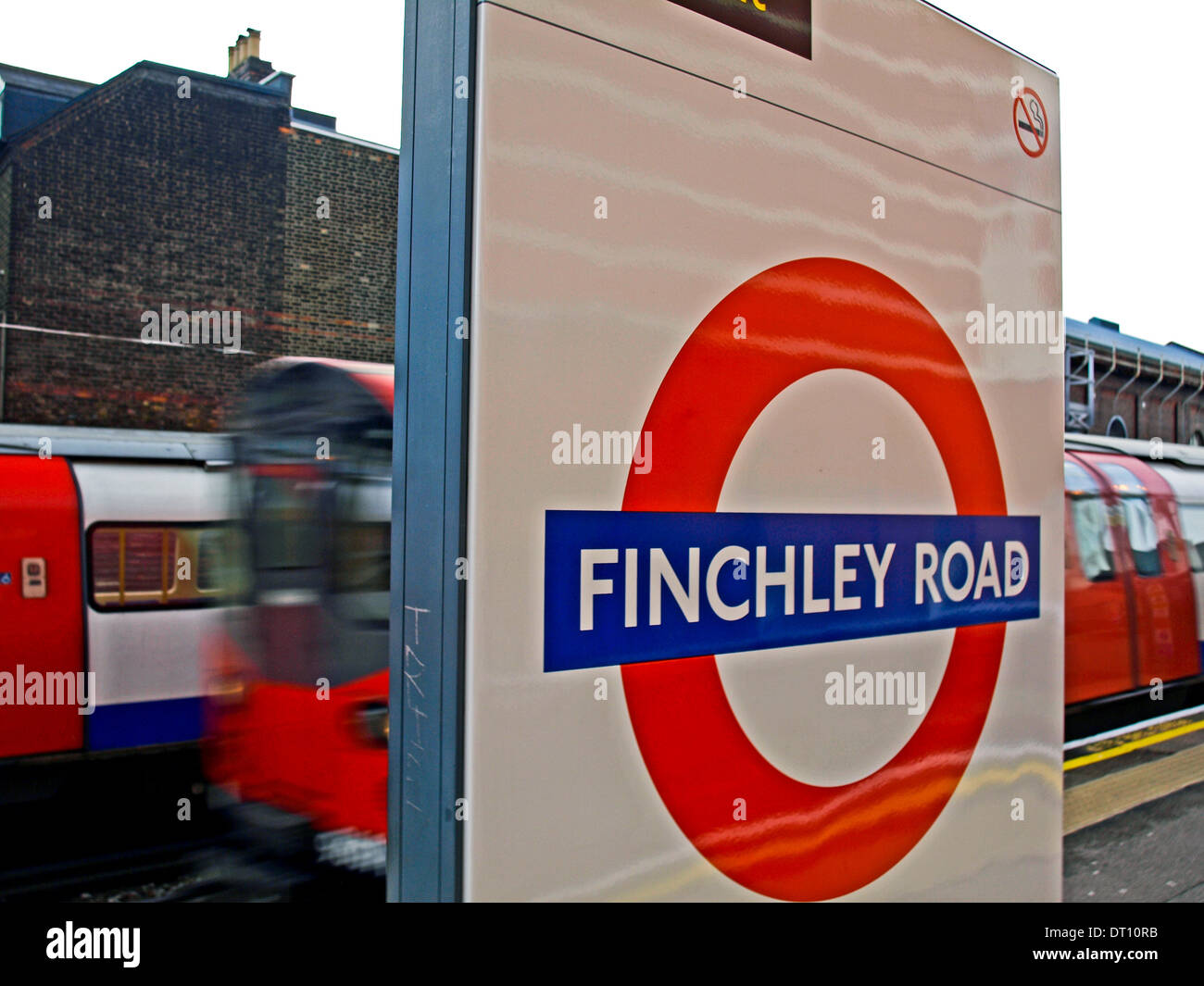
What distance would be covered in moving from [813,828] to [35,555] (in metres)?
7.35

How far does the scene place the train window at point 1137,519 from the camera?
10906 mm

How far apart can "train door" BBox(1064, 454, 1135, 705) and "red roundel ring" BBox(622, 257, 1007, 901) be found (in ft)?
27.9

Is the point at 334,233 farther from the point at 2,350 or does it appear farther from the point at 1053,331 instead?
the point at 1053,331

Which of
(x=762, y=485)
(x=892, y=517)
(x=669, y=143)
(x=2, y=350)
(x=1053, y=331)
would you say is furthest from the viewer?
(x=2, y=350)

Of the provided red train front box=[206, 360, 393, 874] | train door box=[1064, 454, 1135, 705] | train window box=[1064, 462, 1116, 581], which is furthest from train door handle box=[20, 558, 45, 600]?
train window box=[1064, 462, 1116, 581]

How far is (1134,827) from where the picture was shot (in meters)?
6.05

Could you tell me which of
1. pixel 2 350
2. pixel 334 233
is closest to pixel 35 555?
pixel 2 350

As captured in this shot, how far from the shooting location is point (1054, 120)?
7.96 feet

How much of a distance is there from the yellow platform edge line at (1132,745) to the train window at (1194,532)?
2150mm

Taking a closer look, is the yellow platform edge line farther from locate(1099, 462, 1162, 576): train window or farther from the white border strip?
locate(1099, 462, 1162, 576): train window

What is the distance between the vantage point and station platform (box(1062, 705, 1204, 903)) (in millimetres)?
5129
